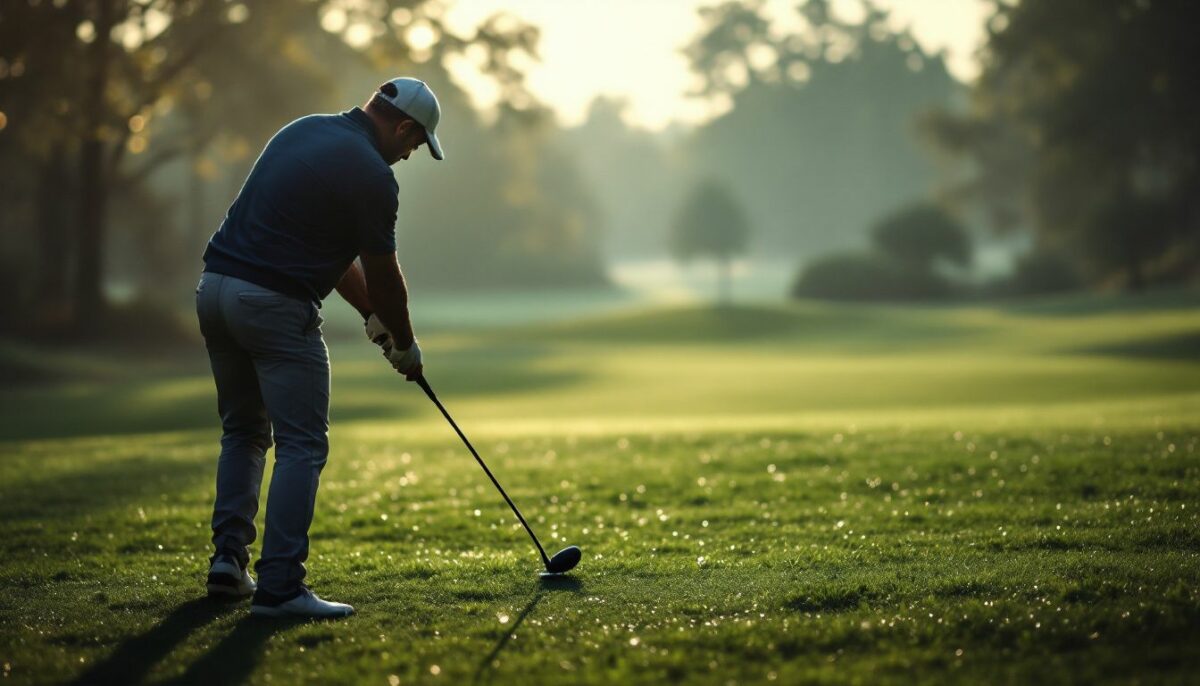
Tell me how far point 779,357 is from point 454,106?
18427mm

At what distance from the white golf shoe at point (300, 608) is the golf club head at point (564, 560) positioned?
1103mm

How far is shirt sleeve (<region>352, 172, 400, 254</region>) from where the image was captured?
524 centimetres

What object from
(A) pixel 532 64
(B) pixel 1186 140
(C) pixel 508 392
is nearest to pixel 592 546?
(C) pixel 508 392

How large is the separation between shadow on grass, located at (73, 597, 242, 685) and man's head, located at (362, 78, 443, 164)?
2232mm

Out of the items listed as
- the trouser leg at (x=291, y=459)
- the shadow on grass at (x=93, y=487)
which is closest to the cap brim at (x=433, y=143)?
the trouser leg at (x=291, y=459)

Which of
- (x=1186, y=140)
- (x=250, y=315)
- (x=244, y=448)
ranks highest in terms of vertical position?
(x=1186, y=140)

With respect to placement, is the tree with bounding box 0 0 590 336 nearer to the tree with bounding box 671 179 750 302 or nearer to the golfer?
the golfer

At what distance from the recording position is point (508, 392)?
23.7 m

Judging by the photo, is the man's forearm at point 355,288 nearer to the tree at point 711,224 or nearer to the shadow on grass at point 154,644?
the shadow on grass at point 154,644

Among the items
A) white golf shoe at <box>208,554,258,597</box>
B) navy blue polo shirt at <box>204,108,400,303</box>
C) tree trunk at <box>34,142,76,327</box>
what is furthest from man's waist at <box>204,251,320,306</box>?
tree trunk at <box>34,142,76,327</box>

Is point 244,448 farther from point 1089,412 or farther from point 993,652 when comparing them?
point 1089,412

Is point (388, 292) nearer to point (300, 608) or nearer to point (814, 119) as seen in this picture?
point (300, 608)

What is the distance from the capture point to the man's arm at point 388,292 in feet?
17.5

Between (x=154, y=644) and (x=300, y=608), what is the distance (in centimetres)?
64
